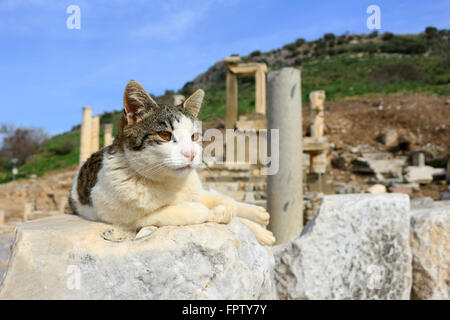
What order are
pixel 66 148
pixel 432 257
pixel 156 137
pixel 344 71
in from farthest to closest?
pixel 344 71 < pixel 66 148 < pixel 432 257 < pixel 156 137

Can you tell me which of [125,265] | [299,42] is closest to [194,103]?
[125,265]

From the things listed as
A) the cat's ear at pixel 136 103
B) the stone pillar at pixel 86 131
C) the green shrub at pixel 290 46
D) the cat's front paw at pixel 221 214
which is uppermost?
the green shrub at pixel 290 46

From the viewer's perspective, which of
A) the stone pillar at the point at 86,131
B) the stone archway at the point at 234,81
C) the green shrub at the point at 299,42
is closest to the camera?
the stone pillar at the point at 86,131

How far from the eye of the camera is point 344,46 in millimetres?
51219

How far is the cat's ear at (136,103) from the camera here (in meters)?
2.43

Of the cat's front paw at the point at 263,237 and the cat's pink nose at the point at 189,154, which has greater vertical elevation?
the cat's pink nose at the point at 189,154

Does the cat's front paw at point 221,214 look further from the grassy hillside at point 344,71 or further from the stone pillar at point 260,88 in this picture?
the stone pillar at point 260,88

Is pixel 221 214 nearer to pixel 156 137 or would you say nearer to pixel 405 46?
pixel 156 137

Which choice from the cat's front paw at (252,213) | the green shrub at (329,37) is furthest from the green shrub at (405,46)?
the cat's front paw at (252,213)

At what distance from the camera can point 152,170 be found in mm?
2416

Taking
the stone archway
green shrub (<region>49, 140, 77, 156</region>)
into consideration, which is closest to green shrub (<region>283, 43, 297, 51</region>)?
green shrub (<region>49, 140, 77, 156</region>)

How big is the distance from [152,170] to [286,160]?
504 centimetres

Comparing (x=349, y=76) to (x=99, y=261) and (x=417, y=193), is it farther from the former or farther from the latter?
(x=99, y=261)
